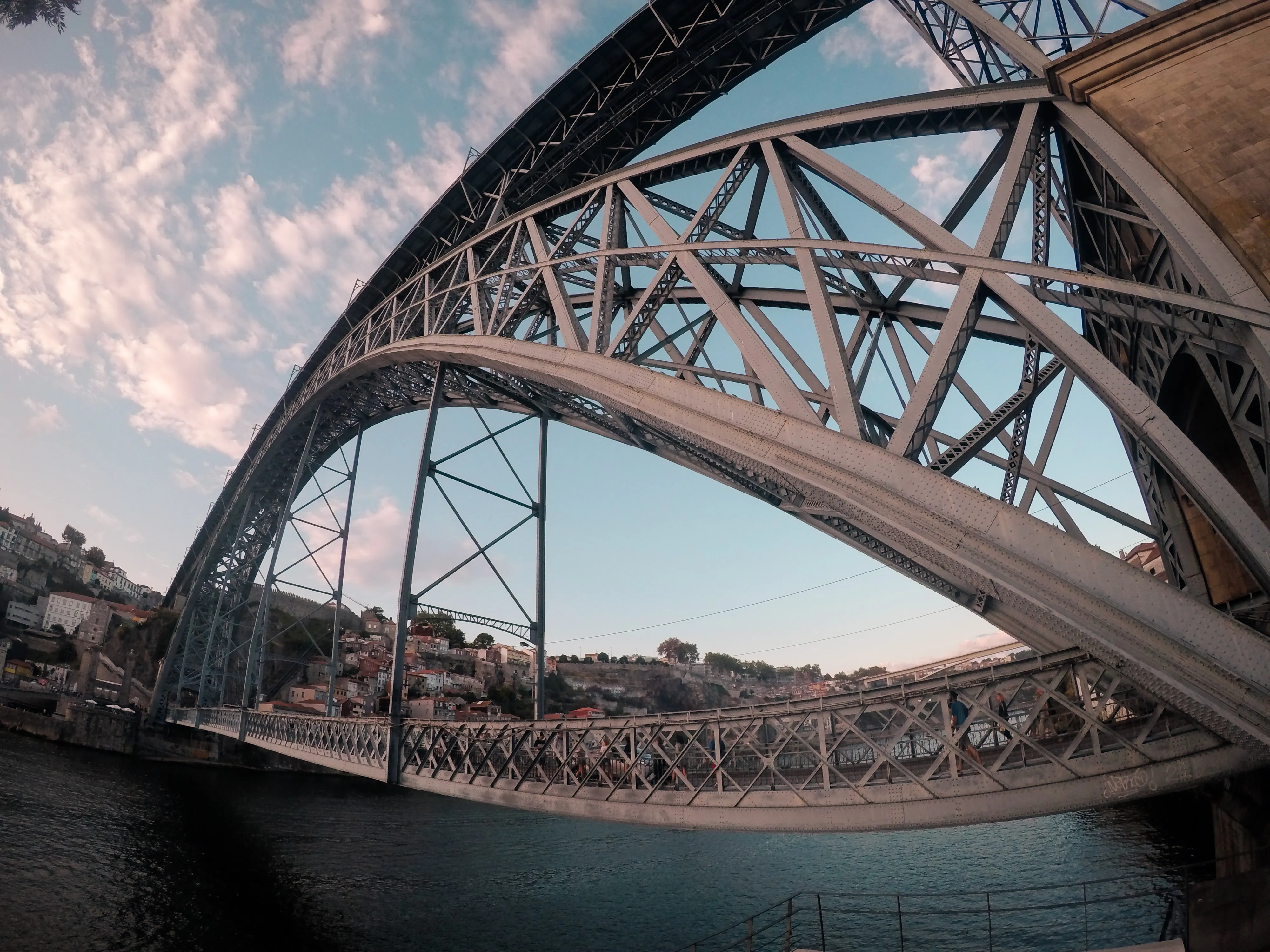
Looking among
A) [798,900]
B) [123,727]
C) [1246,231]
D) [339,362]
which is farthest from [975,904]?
[123,727]

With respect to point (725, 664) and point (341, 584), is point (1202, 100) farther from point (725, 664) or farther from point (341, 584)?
point (725, 664)

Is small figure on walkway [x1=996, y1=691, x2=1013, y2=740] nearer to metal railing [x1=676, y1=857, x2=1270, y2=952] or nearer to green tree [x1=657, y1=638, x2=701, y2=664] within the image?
metal railing [x1=676, y1=857, x2=1270, y2=952]

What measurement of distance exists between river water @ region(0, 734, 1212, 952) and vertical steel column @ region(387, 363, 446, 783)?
4523mm

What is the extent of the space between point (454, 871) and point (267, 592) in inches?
473

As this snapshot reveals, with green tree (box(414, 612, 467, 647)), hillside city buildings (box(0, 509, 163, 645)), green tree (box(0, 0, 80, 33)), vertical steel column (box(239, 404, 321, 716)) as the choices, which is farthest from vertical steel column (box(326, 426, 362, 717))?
green tree (box(414, 612, 467, 647))

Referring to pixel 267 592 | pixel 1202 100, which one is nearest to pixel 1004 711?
pixel 1202 100

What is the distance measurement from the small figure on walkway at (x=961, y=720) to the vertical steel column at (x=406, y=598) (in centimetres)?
946

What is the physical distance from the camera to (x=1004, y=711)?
781 cm

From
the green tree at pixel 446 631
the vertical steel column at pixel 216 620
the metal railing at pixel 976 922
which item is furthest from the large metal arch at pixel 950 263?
the green tree at pixel 446 631

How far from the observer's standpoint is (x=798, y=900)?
17.8 metres

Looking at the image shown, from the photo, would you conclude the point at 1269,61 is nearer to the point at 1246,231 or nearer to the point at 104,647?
the point at 1246,231

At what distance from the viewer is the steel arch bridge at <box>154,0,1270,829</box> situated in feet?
15.5

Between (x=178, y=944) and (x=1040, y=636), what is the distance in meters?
17.7

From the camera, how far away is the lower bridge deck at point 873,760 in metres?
6.84
